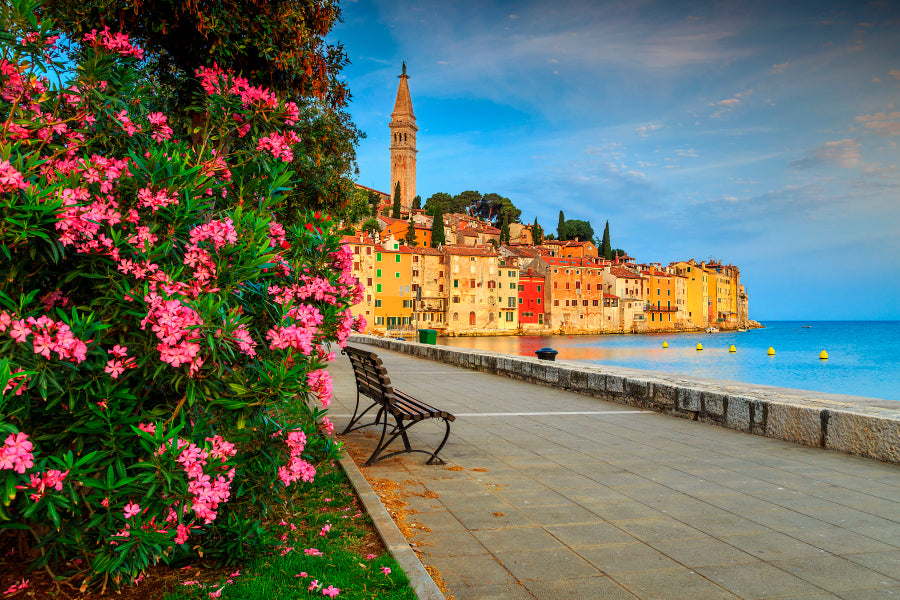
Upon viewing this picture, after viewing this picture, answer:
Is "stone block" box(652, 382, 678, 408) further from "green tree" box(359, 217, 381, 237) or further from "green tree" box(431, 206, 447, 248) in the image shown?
"green tree" box(431, 206, 447, 248)

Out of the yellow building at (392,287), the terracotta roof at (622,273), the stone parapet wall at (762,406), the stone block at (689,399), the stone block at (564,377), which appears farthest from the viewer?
the terracotta roof at (622,273)

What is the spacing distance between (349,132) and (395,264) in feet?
217

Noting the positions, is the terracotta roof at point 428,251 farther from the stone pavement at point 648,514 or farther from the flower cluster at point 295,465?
the flower cluster at point 295,465

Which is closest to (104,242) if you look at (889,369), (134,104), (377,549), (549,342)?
(134,104)

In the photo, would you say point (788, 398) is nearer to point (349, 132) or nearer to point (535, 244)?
point (349, 132)

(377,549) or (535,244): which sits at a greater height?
(535,244)

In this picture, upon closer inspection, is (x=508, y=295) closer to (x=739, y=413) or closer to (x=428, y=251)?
(x=428, y=251)

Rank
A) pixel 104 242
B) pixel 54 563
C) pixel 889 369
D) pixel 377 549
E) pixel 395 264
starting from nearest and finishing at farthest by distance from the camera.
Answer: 1. pixel 104 242
2. pixel 54 563
3. pixel 377 549
4. pixel 889 369
5. pixel 395 264

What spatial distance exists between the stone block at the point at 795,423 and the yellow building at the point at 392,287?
7167cm

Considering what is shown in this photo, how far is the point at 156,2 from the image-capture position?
4.39 meters

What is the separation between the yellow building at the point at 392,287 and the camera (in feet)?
260

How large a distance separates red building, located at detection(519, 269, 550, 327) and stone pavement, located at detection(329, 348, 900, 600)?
90.0 m

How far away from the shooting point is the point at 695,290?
123 meters

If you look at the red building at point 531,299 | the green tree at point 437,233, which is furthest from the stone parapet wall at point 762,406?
the red building at point 531,299
